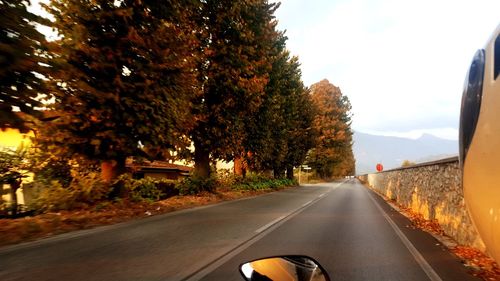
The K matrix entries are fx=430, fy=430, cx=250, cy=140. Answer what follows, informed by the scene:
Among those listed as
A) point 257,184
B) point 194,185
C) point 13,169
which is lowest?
point 257,184

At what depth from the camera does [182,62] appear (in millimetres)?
15820

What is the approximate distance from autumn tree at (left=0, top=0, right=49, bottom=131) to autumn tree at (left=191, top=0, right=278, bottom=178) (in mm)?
12910

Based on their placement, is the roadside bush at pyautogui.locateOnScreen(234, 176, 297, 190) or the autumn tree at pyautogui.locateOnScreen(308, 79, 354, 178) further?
the autumn tree at pyautogui.locateOnScreen(308, 79, 354, 178)

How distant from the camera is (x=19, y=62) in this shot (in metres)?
7.37

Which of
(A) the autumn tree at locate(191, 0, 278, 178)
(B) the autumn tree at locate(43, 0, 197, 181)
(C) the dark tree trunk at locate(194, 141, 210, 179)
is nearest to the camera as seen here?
(B) the autumn tree at locate(43, 0, 197, 181)

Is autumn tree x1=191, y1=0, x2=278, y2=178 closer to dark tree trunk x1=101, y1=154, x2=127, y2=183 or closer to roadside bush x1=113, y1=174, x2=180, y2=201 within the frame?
roadside bush x1=113, y1=174, x2=180, y2=201

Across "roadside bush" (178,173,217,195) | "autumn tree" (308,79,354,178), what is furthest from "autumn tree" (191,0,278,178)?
"autumn tree" (308,79,354,178)

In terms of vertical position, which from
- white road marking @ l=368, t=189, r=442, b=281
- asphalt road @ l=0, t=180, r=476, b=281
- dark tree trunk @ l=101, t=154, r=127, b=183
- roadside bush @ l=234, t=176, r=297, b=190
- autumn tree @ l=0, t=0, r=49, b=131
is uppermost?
autumn tree @ l=0, t=0, r=49, b=131

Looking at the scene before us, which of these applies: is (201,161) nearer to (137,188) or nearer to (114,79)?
(137,188)

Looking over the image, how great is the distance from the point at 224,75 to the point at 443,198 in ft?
43.8

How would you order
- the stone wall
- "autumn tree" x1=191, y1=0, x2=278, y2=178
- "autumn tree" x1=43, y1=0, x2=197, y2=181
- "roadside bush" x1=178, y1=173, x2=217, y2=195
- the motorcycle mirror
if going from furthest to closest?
"roadside bush" x1=178, y1=173, x2=217, y2=195 < "autumn tree" x1=191, y1=0, x2=278, y2=178 < "autumn tree" x1=43, y1=0, x2=197, y2=181 < the stone wall < the motorcycle mirror

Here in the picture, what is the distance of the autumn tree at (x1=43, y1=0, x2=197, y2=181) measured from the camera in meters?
13.9

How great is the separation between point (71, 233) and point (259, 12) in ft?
61.2

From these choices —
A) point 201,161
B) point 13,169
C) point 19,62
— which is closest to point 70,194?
point 13,169
